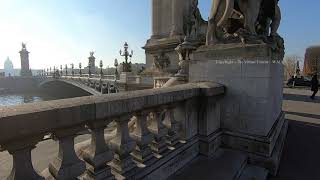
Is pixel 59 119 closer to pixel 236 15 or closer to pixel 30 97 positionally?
pixel 236 15

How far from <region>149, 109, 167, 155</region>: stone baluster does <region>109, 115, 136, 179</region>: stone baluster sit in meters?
0.59

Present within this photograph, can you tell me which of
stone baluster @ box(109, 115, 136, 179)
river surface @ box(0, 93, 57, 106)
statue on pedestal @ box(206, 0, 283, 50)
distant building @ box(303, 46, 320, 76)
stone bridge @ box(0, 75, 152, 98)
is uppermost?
distant building @ box(303, 46, 320, 76)

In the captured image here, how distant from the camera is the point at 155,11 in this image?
29.3 m

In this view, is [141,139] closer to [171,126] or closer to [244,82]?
[171,126]

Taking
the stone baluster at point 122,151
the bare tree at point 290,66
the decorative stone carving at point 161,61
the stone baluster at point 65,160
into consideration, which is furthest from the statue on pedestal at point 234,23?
the bare tree at point 290,66

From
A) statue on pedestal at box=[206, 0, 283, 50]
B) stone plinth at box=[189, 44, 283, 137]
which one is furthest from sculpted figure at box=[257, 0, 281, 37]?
stone plinth at box=[189, 44, 283, 137]

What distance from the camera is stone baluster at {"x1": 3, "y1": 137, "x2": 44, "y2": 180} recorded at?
1571mm

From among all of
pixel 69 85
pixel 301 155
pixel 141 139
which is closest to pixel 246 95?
pixel 301 155

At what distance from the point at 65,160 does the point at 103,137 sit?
381 mm

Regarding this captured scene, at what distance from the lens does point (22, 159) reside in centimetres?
163

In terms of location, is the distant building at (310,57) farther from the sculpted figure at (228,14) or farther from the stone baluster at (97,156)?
the stone baluster at (97,156)

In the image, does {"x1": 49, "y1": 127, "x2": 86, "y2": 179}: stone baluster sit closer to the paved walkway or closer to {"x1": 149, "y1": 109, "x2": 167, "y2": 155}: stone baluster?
{"x1": 149, "y1": 109, "x2": 167, "y2": 155}: stone baluster

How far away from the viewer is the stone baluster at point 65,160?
6.19 ft

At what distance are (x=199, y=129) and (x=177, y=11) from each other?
957 inches
